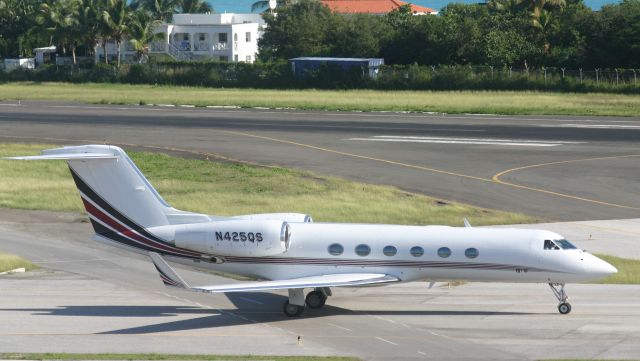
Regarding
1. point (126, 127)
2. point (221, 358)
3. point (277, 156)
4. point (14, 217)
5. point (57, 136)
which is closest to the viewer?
Result: point (221, 358)

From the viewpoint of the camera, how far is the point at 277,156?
61.8 meters

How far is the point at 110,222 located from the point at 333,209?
17.1m

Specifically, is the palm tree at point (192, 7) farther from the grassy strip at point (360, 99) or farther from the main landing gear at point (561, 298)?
the main landing gear at point (561, 298)

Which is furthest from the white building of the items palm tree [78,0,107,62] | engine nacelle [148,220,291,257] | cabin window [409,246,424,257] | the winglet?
the winglet

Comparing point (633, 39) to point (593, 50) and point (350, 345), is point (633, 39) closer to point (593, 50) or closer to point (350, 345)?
point (593, 50)

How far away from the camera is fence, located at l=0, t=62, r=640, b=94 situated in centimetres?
9956

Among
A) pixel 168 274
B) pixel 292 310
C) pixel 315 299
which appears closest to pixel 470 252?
pixel 315 299

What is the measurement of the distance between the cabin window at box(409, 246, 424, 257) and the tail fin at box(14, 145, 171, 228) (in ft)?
22.3

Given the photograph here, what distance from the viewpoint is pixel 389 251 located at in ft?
90.8

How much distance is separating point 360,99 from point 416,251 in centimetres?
7045

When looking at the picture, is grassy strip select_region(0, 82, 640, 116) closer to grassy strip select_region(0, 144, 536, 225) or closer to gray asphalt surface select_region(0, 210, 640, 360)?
grassy strip select_region(0, 144, 536, 225)

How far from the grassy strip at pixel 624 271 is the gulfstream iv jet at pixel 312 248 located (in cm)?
452

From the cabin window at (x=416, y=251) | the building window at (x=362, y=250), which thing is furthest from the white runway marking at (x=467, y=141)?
the building window at (x=362, y=250)

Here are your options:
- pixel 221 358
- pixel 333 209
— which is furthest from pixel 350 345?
pixel 333 209
